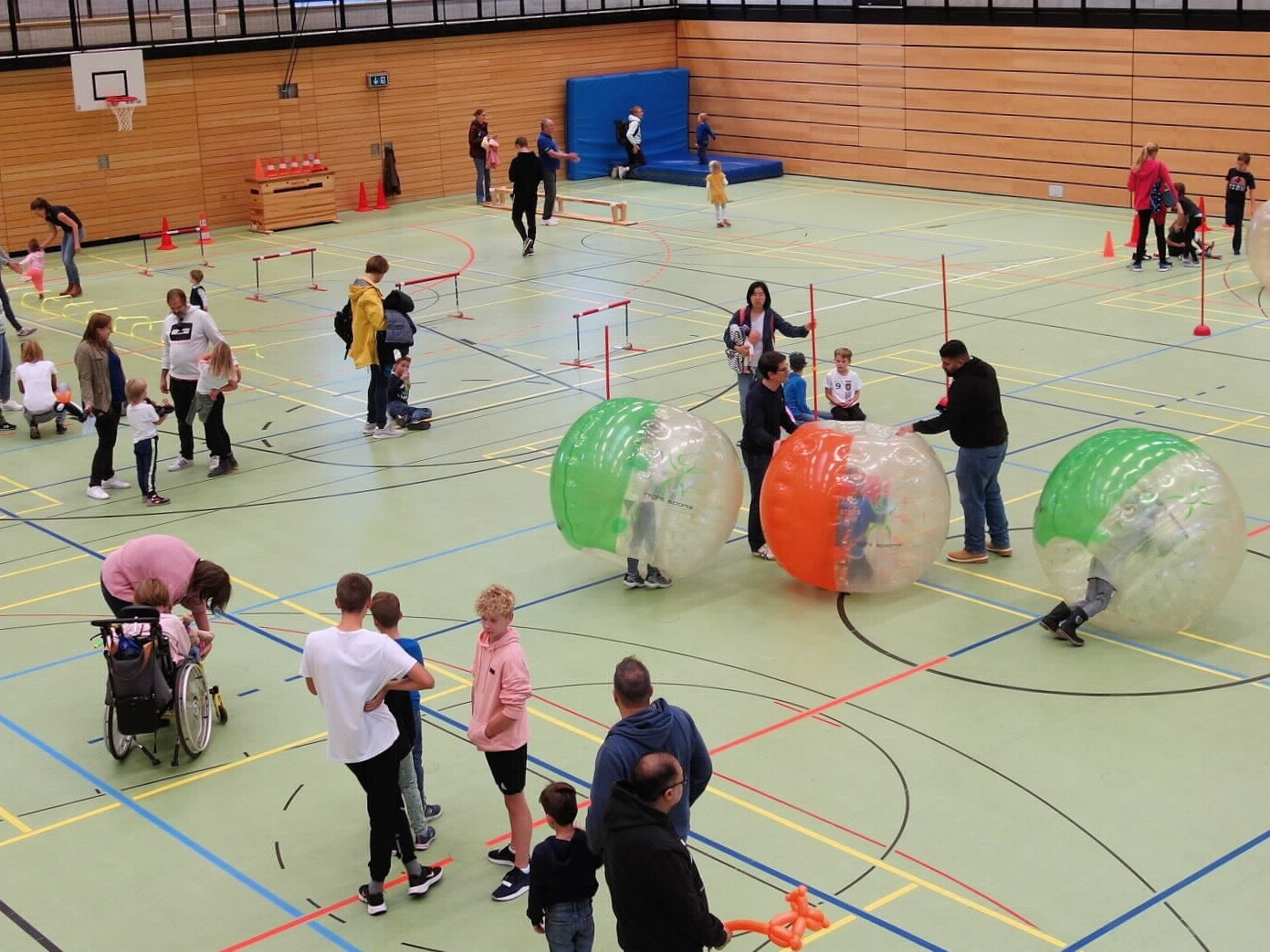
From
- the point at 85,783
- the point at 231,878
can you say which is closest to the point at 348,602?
the point at 231,878

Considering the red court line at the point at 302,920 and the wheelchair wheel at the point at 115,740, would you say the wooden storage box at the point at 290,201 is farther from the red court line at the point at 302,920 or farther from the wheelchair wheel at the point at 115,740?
the red court line at the point at 302,920

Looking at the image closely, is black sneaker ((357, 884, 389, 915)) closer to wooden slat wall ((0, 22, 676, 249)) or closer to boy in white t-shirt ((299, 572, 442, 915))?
boy in white t-shirt ((299, 572, 442, 915))

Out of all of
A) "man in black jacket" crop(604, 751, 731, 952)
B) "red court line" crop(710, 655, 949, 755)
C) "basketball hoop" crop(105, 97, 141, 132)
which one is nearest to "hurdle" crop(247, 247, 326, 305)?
"basketball hoop" crop(105, 97, 141, 132)

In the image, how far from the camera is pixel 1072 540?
10.8 m

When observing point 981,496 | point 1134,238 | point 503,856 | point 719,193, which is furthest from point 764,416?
point 719,193

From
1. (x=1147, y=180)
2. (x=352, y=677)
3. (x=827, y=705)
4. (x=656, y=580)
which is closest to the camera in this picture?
(x=352, y=677)

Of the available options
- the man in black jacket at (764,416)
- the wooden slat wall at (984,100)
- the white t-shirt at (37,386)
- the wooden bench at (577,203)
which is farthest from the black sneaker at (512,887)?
the wooden slat wall at (984,100)

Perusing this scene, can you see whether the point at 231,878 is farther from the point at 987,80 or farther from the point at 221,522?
the point at 987,80

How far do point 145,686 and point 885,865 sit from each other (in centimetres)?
437

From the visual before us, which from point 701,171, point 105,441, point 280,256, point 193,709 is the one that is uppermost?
point 701,171

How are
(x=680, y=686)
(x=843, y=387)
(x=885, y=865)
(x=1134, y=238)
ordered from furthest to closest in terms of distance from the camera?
(x=1134, y=238)
(x=843, y=387)
(x=680, y=686)
(x=885, y=865)

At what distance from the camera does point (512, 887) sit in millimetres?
8133

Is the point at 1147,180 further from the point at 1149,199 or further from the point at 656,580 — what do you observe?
the point at 656,580

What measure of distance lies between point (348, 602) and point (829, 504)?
4.62 m
